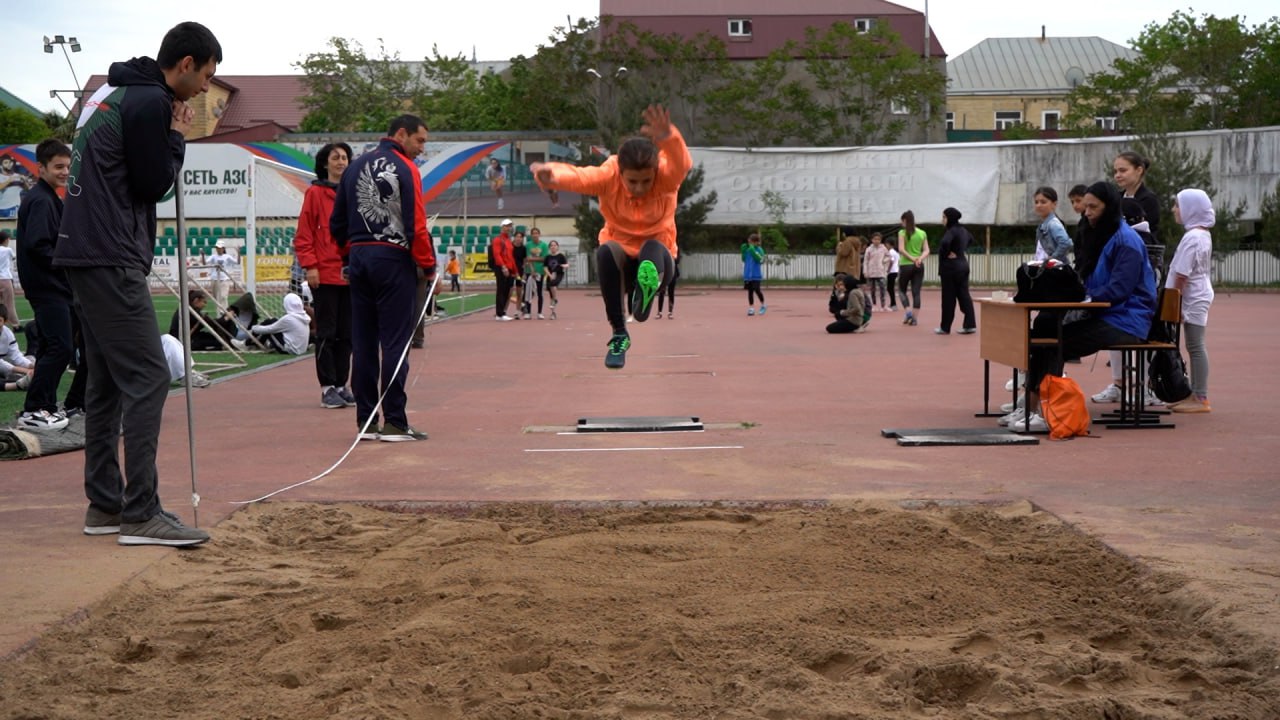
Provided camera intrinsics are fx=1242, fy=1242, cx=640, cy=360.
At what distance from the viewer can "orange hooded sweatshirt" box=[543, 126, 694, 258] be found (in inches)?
341

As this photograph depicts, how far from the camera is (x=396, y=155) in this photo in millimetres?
9031

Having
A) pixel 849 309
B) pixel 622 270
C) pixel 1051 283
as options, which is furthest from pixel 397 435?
pixel 849 309

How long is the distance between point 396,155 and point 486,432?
219cm

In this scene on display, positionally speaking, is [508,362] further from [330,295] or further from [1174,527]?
[1174,527]

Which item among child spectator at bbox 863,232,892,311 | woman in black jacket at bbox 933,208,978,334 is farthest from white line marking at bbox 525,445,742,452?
child spectator at bbox 863,232,892,311

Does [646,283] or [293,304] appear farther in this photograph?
[293,304]

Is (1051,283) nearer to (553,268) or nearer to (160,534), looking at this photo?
(160,534)

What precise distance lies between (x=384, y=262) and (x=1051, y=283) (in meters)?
4.94

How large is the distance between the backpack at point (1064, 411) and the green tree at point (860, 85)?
A: 4844cm

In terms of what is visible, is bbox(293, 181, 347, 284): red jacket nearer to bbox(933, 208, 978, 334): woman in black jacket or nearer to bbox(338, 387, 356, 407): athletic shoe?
bbox(338, 387, 356, 407): athletic shoe

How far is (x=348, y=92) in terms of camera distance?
78688mm

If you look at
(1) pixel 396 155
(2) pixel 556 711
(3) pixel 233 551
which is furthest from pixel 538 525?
(1) pixel 396 155

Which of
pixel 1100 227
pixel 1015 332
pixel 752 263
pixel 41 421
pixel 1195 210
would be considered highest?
pixel 1195 210

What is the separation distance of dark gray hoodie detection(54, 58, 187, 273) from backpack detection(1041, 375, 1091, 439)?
6.34 metres
